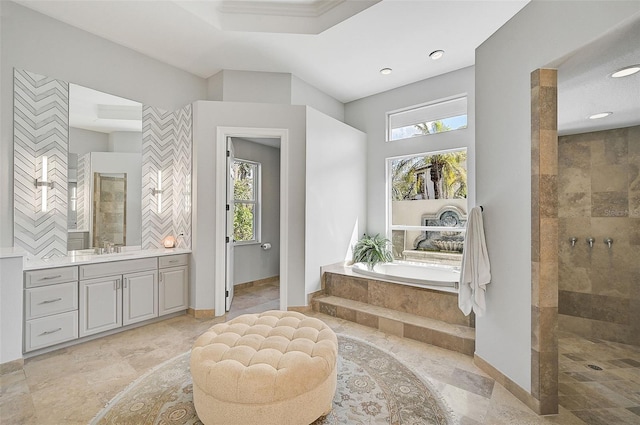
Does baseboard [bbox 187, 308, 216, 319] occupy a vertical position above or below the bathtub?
below

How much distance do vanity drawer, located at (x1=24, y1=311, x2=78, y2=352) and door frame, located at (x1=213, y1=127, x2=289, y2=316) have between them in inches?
53.1

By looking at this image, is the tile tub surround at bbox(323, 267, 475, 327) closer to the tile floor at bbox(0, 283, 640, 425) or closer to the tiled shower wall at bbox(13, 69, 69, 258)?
the tile floor at bbox(0, 283, 640, 425)

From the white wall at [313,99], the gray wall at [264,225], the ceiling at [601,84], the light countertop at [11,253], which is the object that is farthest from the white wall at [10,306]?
the ceiling at [601,84]

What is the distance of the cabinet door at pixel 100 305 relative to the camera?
276cm

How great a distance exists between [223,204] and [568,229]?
161 inches

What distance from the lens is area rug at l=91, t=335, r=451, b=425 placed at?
68.4 inches

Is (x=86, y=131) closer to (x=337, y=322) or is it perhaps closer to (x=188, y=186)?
(x=188, y=186)

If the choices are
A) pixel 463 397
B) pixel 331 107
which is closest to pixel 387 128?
pixel 331 107

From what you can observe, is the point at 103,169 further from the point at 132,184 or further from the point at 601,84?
the point at 601,84

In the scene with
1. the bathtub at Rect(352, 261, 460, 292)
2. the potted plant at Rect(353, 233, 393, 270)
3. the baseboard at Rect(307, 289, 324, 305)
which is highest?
the potted plant at Rect(353, 233, 393, 270)

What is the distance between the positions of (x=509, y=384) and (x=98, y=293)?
12.1ft

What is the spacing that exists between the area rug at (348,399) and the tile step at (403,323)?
0.53m

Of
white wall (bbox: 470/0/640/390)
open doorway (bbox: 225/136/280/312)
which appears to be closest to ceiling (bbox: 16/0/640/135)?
white wall (bbox: 470/0/640/390)

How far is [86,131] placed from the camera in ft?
10.2
